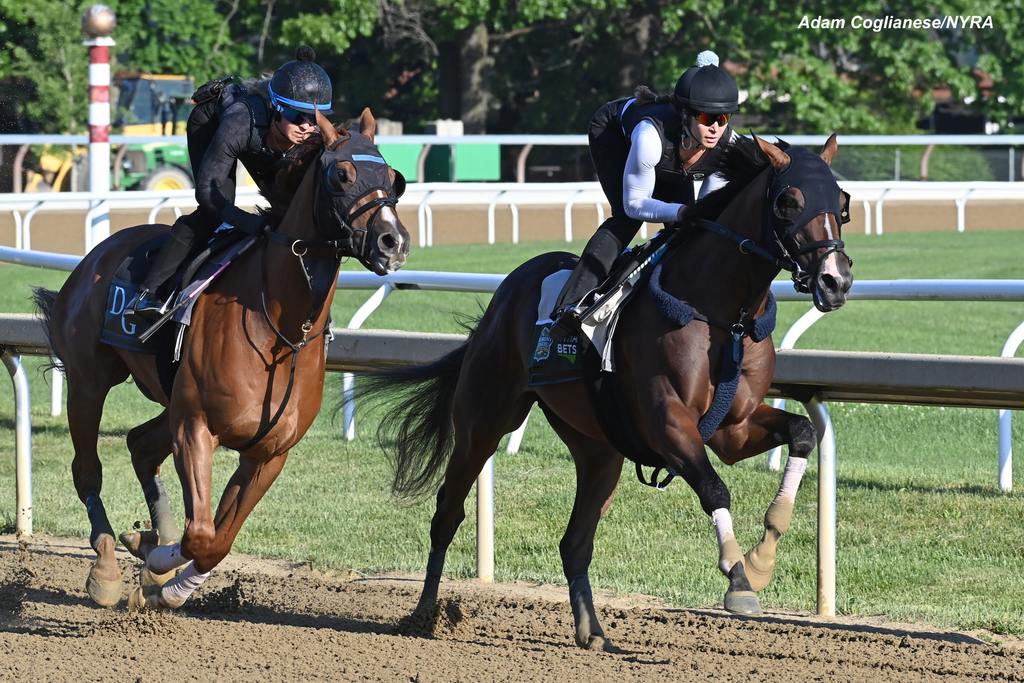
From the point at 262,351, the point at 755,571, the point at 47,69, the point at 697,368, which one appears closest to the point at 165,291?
the point at 262,351

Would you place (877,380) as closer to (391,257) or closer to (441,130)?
(391,257)

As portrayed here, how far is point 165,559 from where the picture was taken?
5.23 metres

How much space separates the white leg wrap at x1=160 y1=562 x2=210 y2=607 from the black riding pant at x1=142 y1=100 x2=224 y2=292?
0.97m

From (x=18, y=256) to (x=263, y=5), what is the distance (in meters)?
19.5

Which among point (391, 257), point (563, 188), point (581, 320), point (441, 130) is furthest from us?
point (441, 130)

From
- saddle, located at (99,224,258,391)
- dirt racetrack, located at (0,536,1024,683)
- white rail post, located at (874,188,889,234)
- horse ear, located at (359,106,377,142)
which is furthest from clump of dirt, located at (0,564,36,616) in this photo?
white rail post, located at (874,188,889,234)

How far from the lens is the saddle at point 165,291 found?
17.4ft

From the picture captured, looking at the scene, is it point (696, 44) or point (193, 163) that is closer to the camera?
point (193, 163)

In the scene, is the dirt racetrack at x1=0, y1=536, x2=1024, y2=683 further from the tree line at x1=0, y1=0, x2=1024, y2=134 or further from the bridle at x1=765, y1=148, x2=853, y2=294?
the tree line at x1=0, y1=0, x2=1024, y2=134

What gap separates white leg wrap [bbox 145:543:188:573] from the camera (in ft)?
17.0

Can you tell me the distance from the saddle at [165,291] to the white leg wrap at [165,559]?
23.5 inches

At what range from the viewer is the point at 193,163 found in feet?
19.3

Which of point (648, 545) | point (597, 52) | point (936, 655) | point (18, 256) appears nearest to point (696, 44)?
point (597, 52)

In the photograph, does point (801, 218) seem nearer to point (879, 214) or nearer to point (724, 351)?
point (724, 351)
